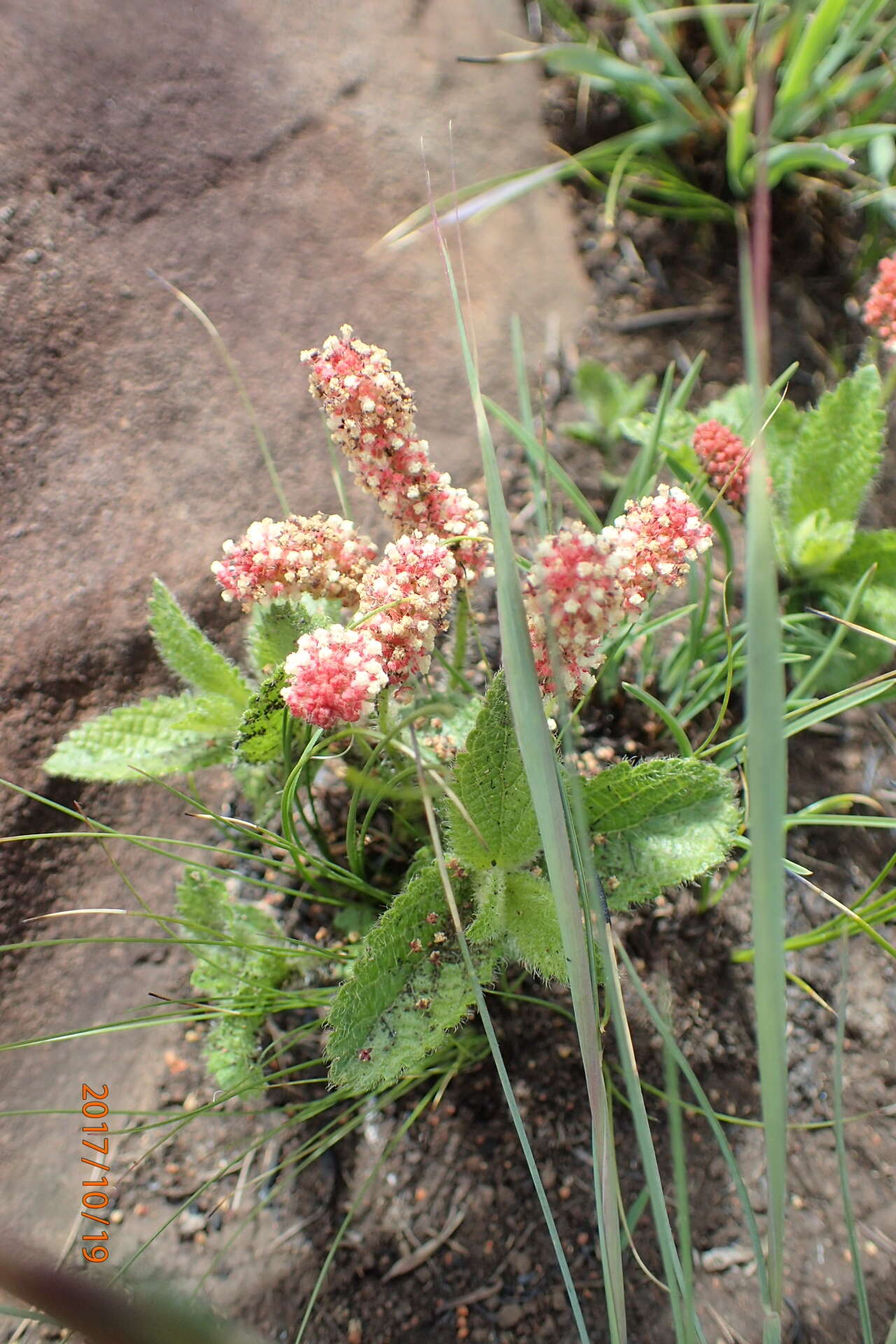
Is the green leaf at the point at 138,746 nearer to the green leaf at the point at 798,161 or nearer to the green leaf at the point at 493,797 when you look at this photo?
the green leaf at the point at 493,797

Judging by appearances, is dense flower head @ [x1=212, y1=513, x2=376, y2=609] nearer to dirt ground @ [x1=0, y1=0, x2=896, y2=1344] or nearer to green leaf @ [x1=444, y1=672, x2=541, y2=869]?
green leaf @ [x1=444, y1=672, x2=541, y2=869]

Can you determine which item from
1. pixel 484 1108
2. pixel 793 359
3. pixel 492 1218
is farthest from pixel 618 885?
pixel 793 359

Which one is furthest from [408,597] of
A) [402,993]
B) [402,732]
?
[402,993]

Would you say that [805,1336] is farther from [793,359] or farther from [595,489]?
[793,359]

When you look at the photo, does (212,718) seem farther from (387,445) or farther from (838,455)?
(838,455)

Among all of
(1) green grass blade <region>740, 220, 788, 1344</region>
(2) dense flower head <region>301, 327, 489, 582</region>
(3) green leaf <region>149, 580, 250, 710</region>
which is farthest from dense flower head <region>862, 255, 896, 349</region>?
(3) green leaf <region>149, 580, 250, 710</region>

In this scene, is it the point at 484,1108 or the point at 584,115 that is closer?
the point at 484,1108
